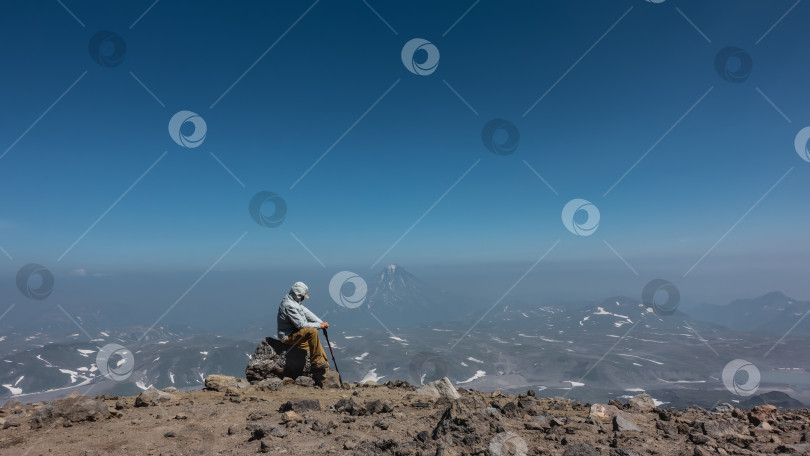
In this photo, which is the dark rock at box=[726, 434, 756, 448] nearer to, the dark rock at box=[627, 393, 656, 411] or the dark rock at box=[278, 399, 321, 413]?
the dark rock at box=[627, 393, 656, 411]

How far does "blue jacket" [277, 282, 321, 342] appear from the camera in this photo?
45.3 feet

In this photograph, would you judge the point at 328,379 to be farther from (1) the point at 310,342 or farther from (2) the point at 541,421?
(2) the point at 541,421

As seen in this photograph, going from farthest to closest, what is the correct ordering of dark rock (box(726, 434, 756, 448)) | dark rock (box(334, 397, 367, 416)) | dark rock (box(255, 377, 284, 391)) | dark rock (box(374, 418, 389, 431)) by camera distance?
dark rock (box(255, 377, 284, 391)), dark rock (box(334, 397, 367, 416)), dark rock (box(374, 418, 389, 431)), dark rock (box(726, 434, 756, 448))

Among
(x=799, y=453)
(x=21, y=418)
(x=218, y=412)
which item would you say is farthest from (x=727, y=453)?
(x=21, y=418)

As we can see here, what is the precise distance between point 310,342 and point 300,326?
84 centimetres

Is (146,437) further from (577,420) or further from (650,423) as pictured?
(650,423)

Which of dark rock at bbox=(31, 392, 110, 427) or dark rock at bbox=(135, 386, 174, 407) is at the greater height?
dark rock at bbox=(135, 386, 174, 407)

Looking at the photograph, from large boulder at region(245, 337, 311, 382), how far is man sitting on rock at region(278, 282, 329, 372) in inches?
14.1

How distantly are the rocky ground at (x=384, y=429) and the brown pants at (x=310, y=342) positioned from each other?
10.7ft

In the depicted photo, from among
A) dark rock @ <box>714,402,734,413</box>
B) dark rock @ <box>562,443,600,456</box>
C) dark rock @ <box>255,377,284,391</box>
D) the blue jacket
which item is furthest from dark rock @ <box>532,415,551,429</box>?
dark rock @ <box>255,377,284,391</box>

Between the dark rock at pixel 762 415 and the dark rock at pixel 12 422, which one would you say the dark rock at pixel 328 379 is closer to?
the dark rock at pixel 12 422

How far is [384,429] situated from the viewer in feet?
26.7

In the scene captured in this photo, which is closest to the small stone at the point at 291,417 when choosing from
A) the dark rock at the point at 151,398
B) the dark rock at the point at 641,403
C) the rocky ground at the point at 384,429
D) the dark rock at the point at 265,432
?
the rocky ground at the point at 384,429
